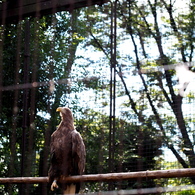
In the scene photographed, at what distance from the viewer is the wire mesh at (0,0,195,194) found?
5160 millimetres

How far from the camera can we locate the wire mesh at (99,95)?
516 centimetres

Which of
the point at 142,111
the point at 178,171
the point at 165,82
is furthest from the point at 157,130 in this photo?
the point at 178,171

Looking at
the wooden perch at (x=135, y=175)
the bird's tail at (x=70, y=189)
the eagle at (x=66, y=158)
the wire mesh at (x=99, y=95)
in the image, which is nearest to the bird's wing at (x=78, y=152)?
the eagle at (x=66, y=158)

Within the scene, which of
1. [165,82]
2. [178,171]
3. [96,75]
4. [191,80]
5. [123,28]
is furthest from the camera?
[123,28]

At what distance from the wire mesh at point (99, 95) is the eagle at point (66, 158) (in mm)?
1535

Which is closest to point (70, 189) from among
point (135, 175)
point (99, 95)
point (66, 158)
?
point (66, 158)

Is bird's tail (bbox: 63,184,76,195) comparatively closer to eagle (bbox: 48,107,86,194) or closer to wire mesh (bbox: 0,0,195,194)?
eagle (bbox: 48,107,86,194)

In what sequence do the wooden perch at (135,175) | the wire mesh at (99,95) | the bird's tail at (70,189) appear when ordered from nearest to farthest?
the wooden perch at (135,175) → the bird's tail at (70,189) → the wire mesh at (99,95)

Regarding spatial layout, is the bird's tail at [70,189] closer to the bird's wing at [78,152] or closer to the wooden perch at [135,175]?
the bird's wing at [78,152]

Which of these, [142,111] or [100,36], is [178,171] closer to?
[142,111]

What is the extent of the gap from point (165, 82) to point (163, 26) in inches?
35.9

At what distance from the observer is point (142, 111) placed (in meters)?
6.22

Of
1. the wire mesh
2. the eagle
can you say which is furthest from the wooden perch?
the wire mesh

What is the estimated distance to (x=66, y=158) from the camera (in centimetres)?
294
